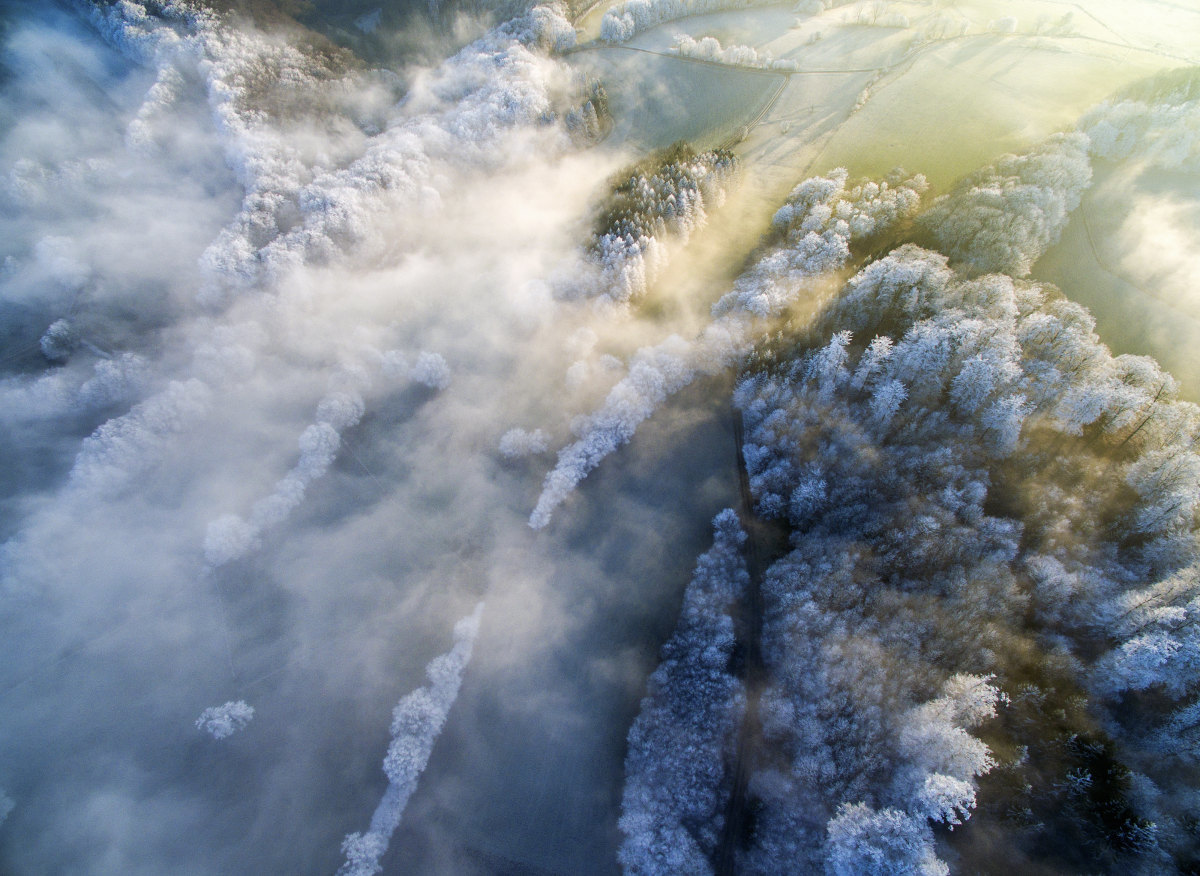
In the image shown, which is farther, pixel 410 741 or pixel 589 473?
pixel 589 473

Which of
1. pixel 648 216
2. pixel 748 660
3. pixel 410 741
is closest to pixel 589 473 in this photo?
pixel 748 660

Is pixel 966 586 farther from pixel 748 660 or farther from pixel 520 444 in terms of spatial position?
pixel 520 444

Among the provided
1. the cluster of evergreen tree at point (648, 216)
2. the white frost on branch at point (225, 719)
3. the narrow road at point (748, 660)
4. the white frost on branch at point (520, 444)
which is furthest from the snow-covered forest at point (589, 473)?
the white frost on branch at point (520, 444)

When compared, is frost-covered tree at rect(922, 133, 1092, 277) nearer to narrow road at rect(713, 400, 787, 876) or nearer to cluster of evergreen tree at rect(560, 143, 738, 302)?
cluster of evergreen tree at rect(560, 143, 738, 302)

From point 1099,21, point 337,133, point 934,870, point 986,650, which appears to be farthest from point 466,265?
point 1099,21

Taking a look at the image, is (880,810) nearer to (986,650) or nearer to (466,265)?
(986,650)

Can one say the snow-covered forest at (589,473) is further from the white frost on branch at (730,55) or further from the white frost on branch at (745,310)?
the white frost on branch at (730,55)
